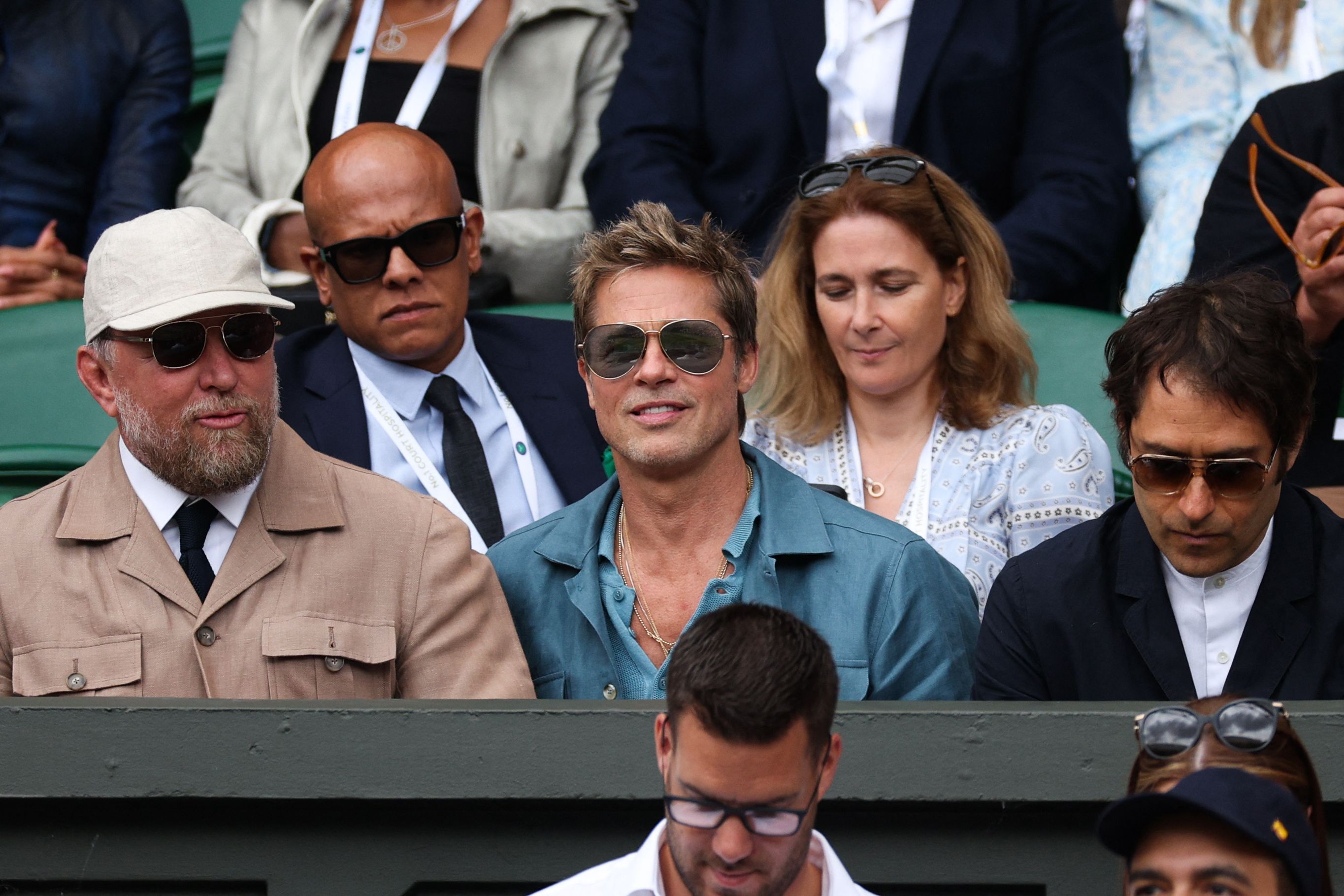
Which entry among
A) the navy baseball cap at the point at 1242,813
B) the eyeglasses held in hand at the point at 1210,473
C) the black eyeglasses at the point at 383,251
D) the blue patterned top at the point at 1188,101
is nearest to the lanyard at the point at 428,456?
the black eyeglasses at the point at 383,251

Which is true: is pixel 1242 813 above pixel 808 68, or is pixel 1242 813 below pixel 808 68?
below

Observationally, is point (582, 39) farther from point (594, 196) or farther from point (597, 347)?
point (597, 347)

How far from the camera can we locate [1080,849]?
2.76m

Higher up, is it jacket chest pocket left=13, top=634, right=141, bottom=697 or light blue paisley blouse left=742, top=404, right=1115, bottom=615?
light blue paisley blouse left=742, top=404, right=1115, bottom=615

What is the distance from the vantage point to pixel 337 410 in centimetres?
378

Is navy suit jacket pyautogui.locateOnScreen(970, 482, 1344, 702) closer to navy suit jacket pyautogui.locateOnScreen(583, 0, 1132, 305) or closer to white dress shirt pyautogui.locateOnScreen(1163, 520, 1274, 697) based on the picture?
white dress shirt pyautogui.locateOnScreen(1163, 520, 1274, 697)

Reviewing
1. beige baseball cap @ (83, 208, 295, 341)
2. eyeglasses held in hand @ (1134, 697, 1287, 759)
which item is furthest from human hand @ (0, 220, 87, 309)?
eyeglasses held in hand @ (1134, 697, 1287, 759)

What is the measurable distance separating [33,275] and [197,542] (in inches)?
88.3

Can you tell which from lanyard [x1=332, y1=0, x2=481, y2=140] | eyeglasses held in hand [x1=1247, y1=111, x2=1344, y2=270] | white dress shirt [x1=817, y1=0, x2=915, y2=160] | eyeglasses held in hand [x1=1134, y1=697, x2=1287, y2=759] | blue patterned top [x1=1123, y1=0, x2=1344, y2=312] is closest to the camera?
→ eyeglasses held in hand [x1=1134, y1=697, x2=1287, y2=759]

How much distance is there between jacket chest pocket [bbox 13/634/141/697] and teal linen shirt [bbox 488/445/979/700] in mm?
742

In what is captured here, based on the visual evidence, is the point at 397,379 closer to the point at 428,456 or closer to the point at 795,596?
the point at 428,456

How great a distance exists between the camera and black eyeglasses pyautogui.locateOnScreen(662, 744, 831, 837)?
211 centimetres

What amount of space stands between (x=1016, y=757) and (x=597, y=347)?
1146 millimetres

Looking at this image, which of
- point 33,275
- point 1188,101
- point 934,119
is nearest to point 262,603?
point 33,275
